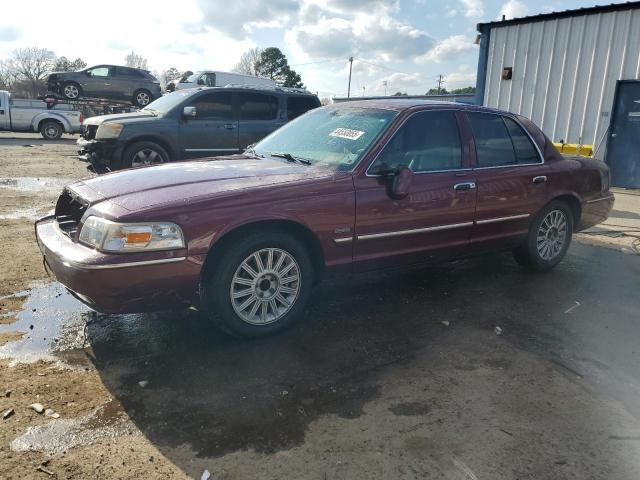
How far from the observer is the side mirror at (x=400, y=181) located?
3.80 meters

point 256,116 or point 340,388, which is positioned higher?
point 256,116

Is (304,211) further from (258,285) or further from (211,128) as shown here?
(211,128)

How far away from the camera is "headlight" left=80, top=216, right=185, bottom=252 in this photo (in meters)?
3.04

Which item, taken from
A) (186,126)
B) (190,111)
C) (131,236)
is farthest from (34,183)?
(131,236)

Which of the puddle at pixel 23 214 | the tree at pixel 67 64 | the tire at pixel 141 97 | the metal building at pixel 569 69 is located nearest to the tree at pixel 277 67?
the tree at pixel 67 64

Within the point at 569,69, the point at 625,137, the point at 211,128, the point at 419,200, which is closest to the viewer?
the point at 419,200

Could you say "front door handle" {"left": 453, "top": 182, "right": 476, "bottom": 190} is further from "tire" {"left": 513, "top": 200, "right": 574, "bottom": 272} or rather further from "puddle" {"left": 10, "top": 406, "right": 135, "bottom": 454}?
"puddle" {"left": 10, "top": 406, "right": 135, "bottom": 454}

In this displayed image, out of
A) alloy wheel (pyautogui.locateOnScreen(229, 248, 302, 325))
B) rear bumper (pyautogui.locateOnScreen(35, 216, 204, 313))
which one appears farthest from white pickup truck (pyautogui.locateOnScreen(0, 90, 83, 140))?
alloy wheel (pyautogui.locateOnScreen(229, 248, 302, 325))

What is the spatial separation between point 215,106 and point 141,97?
41.8 ft

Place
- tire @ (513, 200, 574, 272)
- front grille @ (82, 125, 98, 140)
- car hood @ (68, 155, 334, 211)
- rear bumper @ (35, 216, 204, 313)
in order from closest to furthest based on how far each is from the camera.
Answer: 1. rear bumper @ (35, 216, 204, 313)
2. car hood @ (68, 155, 334, 211)
3. tire @ (513, 200, 574, 272)
4. front grille @ (82, 125, 98, 140)

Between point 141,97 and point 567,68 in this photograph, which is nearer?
point 567,68

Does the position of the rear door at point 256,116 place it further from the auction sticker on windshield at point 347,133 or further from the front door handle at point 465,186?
the front door handle at point 465,186

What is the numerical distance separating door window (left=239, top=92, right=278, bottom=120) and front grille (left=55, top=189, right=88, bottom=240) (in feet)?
19.1

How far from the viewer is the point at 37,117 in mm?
21047
